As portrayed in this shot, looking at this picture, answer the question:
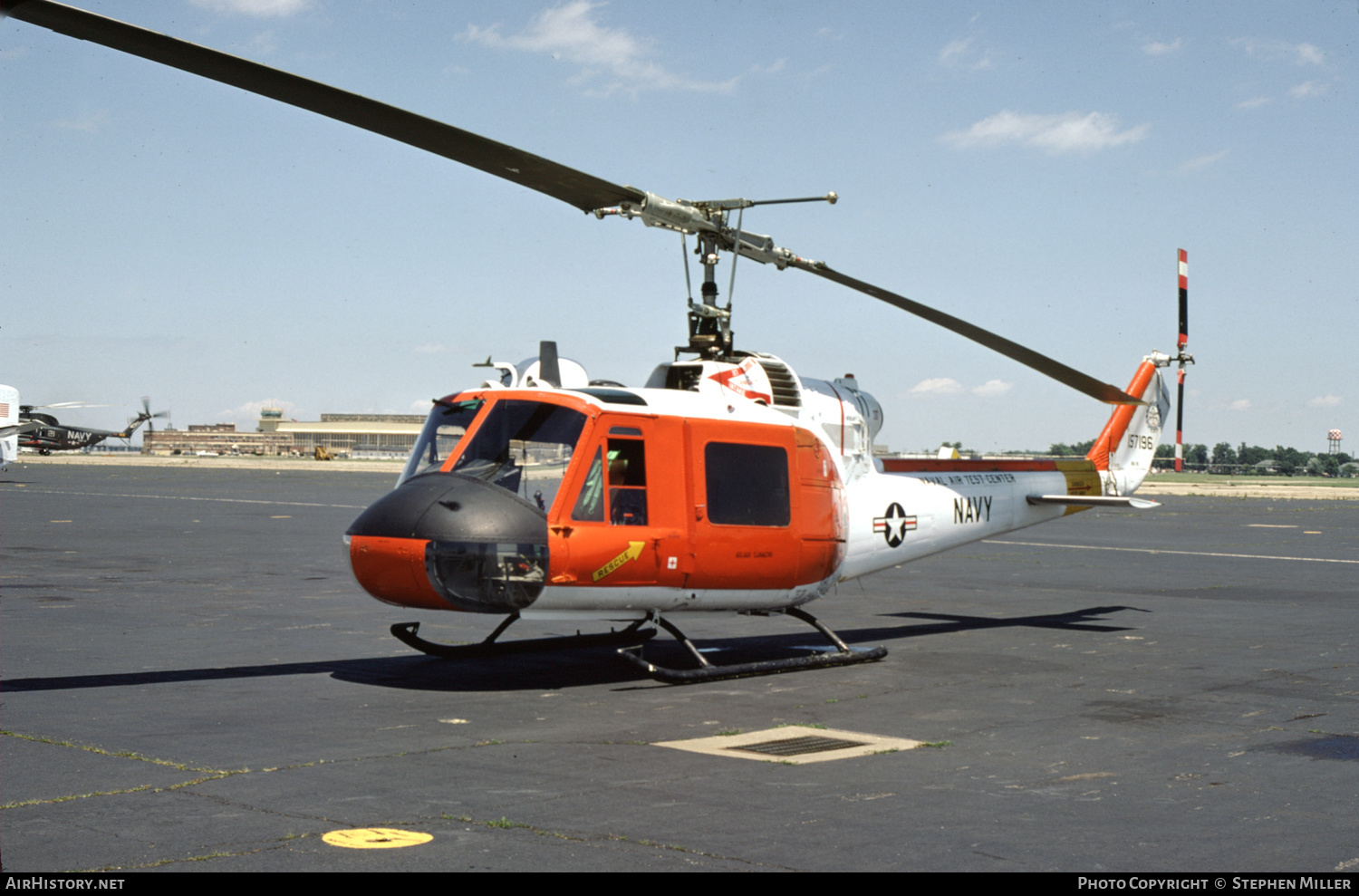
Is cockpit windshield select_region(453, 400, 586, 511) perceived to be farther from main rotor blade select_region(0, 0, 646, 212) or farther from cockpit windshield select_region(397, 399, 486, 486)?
main rotor blade select_region(0, 0, 646, 212)

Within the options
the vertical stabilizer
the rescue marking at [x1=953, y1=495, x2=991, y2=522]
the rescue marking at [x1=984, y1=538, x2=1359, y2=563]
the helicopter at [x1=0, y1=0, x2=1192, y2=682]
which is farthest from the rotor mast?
the rescue marking at [x1=984, y1=538, x2=1359, y2=563]

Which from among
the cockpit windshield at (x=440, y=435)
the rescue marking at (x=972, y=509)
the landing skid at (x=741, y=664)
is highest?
the cockpit windshield at (x=440, y=435)

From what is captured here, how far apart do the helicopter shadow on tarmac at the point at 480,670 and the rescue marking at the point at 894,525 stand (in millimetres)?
1637

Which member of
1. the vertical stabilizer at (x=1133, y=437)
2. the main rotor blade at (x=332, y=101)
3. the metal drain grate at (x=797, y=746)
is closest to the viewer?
the main rotor blade at (x=332, y=101)

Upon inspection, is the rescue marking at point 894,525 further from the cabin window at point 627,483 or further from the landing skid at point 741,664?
the cabin window at point 627,483

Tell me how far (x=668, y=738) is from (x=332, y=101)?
5.25m

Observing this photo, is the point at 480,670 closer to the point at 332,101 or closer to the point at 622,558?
the point at 622,558

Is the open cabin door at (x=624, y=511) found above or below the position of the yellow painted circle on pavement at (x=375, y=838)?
above

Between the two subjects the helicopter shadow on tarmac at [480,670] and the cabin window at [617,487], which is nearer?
the cabin window at [617,487]

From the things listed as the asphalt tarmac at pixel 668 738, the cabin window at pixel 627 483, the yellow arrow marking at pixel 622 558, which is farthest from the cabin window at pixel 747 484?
the asphalt tarmac at pixel 668 738

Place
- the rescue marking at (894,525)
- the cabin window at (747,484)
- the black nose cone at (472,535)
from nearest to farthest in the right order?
the black nose cone at (472,535)
the cabin window at (747,484)
the rescue marking at (894,525)

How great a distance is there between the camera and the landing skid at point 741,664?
39.5ft
